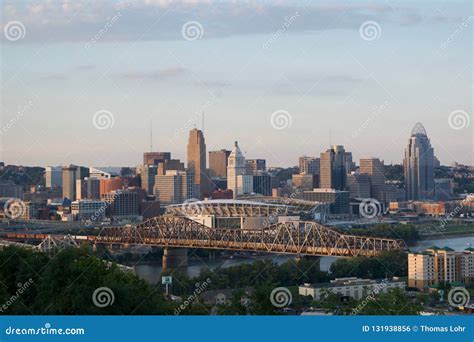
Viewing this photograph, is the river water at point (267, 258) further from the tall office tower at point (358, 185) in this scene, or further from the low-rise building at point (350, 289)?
the tall office tower at point (358, 185)

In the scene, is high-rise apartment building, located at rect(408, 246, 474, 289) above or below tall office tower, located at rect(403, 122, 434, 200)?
below

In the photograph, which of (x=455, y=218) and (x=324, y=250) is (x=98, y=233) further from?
(x=455, y=218)

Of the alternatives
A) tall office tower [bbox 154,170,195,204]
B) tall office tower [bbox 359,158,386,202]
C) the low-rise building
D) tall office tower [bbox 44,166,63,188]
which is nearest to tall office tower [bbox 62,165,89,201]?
tall office tower [bbox 44,166,63,188]

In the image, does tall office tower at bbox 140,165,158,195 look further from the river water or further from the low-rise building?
the low-rise building

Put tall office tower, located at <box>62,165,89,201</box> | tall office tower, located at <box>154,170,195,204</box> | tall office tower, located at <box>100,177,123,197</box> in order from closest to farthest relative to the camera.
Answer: tall office tower, located at <box>154,170,195,204</box> → tall office tower, located at <box>62,165,89,201</box> → tall office tower, located at <box>100,177,123,197</box>

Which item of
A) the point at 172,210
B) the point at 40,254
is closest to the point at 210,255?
the point at 172,210

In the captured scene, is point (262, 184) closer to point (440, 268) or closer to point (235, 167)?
point (235, 167)
